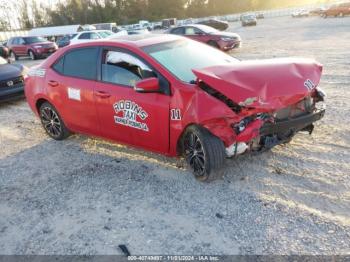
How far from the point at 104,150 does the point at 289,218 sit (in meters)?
3.08

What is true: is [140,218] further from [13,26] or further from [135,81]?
[13,26]

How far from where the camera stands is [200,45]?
211 inches

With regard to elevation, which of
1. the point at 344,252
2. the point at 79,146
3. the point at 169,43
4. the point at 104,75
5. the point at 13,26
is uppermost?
the point at 169,43

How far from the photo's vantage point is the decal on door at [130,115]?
4.59 meters

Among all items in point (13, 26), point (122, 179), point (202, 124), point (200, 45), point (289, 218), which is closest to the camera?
point (289, 218)

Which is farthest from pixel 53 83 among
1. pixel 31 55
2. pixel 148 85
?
pixel 31 55

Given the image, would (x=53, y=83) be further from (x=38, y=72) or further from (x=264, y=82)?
(x=264, y=82)

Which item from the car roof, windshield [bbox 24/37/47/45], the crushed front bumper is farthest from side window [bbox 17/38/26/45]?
the crushed front bumper

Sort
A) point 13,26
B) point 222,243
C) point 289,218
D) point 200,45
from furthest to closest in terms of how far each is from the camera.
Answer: point 13,26 → point 200,45 → point 289,218 → point 222,243

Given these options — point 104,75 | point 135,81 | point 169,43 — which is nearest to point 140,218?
point 135,81

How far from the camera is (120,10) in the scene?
8756cm

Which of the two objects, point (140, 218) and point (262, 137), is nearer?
point (140, 218)

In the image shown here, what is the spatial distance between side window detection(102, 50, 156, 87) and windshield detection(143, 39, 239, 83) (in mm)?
204

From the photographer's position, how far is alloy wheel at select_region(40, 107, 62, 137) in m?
6.09
